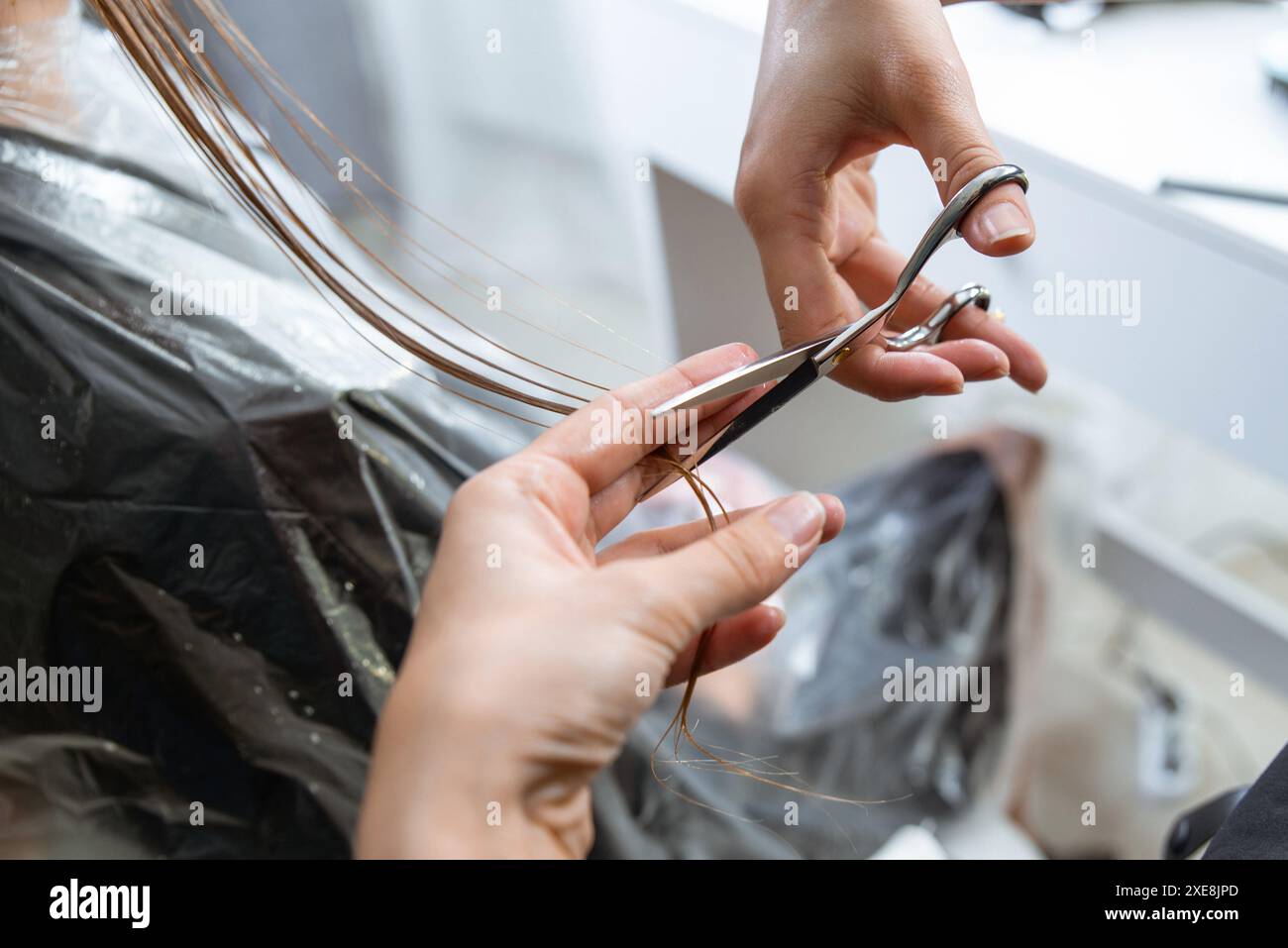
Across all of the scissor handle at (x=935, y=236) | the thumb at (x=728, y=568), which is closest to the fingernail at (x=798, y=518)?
the thumb at (x=728, y=568)

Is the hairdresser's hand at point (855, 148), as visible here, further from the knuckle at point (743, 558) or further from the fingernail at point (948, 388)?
the knuckle at point (743, 558)

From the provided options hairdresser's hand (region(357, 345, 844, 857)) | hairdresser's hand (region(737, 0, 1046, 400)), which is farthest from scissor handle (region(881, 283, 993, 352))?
hairdresser's hand (region(357, 345, 844, 857))

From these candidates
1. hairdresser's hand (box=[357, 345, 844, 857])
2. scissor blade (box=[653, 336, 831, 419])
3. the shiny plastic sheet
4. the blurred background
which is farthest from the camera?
the blurred background

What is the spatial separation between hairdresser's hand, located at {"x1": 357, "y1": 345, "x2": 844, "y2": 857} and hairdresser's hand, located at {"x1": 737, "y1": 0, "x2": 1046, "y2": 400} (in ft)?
0.63

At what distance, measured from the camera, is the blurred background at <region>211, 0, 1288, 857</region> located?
0.73 m

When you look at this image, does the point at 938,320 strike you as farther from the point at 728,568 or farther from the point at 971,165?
the point at 728,568

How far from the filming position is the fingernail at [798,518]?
1.39ft

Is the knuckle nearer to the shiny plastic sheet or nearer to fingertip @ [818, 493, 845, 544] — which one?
fingertip @ [818, 493, 845, 544]

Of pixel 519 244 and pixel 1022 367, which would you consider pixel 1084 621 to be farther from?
pixel 519 244

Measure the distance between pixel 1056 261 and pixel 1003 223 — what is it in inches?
12.4

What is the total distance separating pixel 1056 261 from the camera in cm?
78

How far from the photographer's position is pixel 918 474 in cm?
103

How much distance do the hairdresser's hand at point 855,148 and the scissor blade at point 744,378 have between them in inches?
3.1
